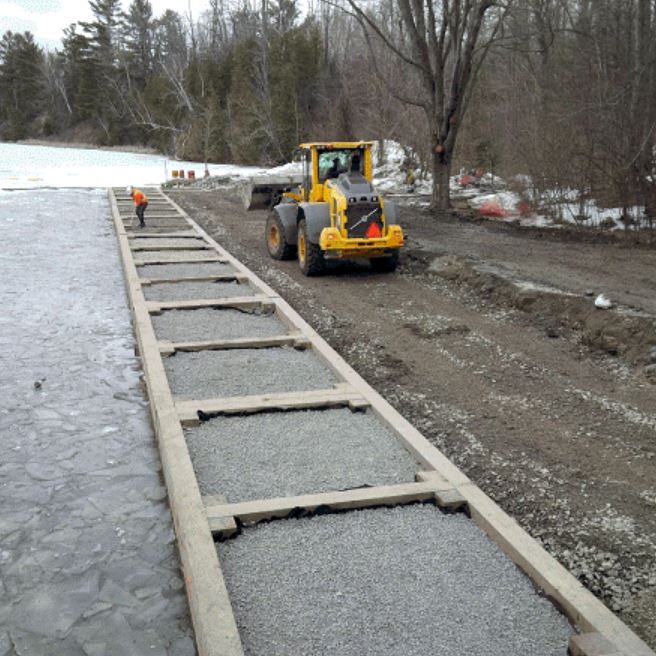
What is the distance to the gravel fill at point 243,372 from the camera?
19.6 feet

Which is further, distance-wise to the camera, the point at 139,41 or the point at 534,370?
the point at 139,41

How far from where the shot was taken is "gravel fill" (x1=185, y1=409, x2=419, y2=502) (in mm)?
4367

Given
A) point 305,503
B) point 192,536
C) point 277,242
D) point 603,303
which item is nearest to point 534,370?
point 603,303

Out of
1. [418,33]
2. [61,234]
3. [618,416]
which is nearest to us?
[618,416]

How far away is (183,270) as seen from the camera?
11117 mm

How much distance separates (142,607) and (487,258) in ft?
29.9

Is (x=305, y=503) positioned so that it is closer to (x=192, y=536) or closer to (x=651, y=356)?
(x=192, y=536)

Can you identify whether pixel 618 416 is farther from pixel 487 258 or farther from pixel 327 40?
pixel 327 40

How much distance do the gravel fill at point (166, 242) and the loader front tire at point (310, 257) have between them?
3209 millimetres

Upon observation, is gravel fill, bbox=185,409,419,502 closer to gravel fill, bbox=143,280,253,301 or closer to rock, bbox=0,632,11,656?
rock, bbox=0,632,11,656

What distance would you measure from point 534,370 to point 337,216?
15.5ft

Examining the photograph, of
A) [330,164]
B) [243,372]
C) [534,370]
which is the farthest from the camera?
[330,164]

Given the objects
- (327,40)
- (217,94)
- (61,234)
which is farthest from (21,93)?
(61,234)

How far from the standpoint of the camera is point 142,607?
3496mm
